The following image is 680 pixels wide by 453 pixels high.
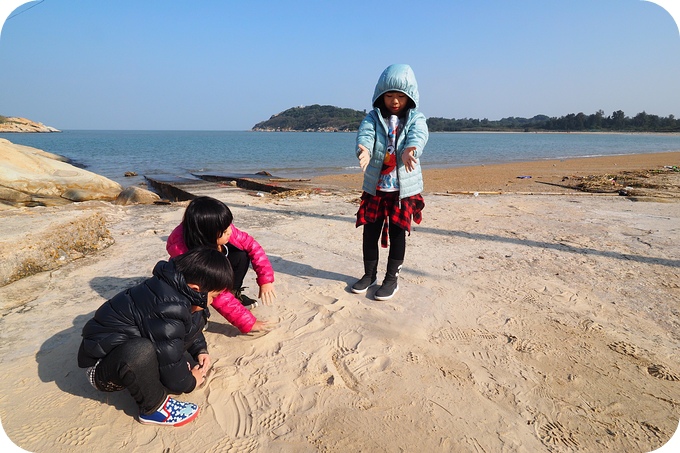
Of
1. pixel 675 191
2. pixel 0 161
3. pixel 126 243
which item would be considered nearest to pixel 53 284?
pixel 126 243

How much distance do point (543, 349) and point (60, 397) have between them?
8.80 feet

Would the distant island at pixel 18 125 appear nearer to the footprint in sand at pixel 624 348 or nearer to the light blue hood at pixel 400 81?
the light blue hood at pixel 400 81

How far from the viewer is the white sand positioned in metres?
1.75

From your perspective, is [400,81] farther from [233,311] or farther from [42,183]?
[42,183]

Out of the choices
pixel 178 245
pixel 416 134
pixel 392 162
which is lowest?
pixel 178 245

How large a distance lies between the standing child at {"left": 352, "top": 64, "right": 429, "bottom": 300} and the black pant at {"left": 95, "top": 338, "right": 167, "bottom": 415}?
1.72 meters

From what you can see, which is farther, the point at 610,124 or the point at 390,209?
the point at 610,124

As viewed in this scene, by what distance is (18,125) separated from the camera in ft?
350

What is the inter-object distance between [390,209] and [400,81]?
3.22 ft

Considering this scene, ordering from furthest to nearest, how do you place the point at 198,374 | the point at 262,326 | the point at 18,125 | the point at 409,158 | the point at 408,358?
the point at 18,125
the point at 409,158
the point at 262,326
the point at 408,358
the point at 198,374

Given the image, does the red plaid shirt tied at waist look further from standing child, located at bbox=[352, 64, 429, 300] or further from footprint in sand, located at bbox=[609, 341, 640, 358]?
footprint in sand, located at bbox=[609, 341, 640, 358]

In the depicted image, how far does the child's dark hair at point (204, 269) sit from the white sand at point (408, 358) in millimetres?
559

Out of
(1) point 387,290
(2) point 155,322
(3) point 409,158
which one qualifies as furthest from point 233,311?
(3) point 409,158

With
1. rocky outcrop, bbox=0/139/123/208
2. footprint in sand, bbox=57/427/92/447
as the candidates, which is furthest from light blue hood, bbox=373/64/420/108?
rocky outcrop, bbox=0/139/123/208
